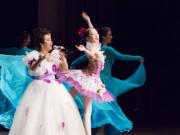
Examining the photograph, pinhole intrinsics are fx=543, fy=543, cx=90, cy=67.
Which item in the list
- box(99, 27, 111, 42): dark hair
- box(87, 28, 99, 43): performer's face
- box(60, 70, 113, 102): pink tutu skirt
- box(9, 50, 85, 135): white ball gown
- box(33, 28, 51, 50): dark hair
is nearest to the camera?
box(9, 50, 85, 135): white ball gown

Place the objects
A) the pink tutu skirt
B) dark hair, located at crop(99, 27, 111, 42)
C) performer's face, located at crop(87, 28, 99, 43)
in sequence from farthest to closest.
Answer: dark hair, located at crop(99, 27, 111, 42), performer's face, located at crop(87, 28, 99, 43), the pink tutu skirt

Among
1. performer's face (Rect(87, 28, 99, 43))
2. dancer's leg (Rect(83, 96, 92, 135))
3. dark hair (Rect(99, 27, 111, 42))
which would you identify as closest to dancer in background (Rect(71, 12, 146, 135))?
dark hair (Rect(99, 27, 111, 42))

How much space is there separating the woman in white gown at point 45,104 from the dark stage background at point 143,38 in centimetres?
279

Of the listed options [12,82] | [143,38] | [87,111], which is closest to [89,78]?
[87,111]

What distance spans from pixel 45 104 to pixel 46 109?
4 centimetres

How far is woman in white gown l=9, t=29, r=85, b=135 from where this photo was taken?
13.6 ft

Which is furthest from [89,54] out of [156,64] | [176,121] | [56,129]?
[156,64]

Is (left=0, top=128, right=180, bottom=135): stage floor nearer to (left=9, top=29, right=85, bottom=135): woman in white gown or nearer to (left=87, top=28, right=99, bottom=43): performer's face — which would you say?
(left=87, top=28, right=99, bottom=43): performer's face

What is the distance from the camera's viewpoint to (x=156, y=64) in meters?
7.96

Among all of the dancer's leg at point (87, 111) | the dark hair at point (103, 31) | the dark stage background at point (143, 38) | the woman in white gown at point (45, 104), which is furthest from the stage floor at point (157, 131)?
the woman in white gown at point (45, 104)

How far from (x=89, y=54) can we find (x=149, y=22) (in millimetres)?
3335

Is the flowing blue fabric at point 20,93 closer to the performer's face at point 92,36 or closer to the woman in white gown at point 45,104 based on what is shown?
the performer's face at point 92,36

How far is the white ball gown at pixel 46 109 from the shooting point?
416cm

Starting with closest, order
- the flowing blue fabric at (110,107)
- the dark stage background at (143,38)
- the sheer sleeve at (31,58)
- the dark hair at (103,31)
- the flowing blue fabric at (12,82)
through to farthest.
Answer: the sheer sleeve at (31,58)
the flowing blue fabric at (12,82)
the flowing blue fabric at (110,107)
the dark hair at (103,31)
the dark stage background at (143,38)
